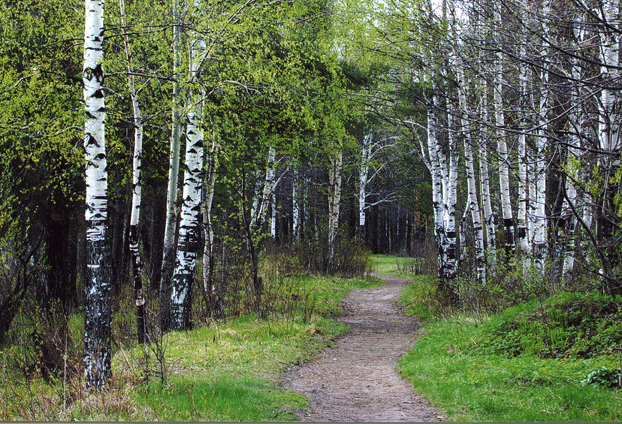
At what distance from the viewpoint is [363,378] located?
7.23 metres

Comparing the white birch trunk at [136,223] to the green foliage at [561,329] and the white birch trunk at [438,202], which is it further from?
the white birch trunk at [438,202]

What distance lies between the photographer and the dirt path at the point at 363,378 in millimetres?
5398

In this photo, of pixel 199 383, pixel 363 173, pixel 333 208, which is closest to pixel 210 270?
pixel 199 383

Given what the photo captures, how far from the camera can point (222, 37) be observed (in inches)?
331

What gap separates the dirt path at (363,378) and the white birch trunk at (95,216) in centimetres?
240

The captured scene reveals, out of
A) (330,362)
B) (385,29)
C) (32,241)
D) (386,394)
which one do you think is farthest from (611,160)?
(32,241)

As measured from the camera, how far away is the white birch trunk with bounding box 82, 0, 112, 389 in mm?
5559

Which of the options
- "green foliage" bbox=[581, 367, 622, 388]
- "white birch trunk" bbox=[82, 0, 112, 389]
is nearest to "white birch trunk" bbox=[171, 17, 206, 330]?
"white birch trunk" bbox=[82, 0, 112, 389]

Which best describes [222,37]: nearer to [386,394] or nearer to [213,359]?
[213,359]

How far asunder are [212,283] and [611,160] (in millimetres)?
7160

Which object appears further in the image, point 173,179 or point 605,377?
point 173,179

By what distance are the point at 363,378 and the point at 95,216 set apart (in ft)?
14.2

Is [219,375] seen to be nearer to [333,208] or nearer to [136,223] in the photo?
[136,223]

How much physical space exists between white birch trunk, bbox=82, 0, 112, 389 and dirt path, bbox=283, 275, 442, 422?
94.4 inches
